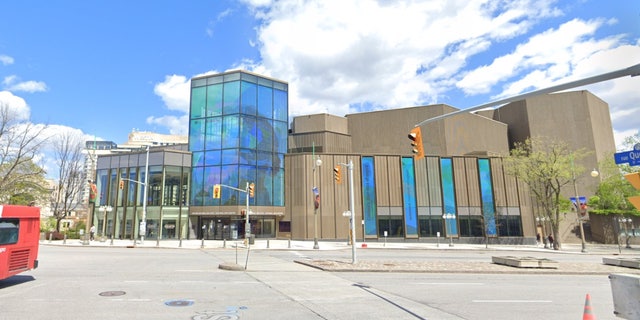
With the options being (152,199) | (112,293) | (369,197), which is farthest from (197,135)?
(112,293)

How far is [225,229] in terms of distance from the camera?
152ft

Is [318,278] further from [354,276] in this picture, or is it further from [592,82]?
[592,82]

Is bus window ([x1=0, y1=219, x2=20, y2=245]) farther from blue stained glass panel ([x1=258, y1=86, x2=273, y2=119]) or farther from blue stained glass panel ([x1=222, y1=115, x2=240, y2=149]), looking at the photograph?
blue stained glass panel ([x1=258, y1=86, x2=273, y2=119])

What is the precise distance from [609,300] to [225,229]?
135 feet

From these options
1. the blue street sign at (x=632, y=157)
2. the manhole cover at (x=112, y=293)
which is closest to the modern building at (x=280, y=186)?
the manhole cover at (x=112, y=293)

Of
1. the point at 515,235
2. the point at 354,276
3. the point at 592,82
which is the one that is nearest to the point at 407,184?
the point at 515,235

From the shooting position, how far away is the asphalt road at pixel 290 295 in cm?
908

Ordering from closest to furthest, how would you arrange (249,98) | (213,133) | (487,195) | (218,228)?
1. (218,228)
2. (213,133)
3. (249,98)
4. (487,195)

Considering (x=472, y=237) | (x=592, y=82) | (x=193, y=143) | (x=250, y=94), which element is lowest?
(x=472, y=237)

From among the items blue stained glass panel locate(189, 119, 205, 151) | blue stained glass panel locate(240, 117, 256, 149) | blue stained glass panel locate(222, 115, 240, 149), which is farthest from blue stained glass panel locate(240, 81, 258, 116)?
blue stained glass panel locate(189, 119, 205, 151)

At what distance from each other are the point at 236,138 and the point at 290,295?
122ft

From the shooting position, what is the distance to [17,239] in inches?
517

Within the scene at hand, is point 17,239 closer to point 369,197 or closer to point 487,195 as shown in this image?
point 369,197

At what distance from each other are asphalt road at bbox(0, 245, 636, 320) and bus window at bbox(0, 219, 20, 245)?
5.36ft
